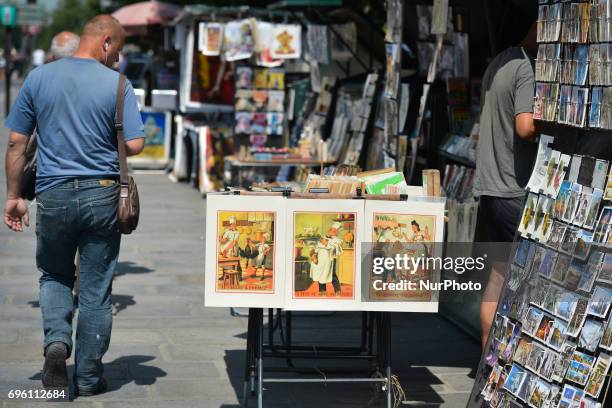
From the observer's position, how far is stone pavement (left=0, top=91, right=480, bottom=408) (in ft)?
19.6

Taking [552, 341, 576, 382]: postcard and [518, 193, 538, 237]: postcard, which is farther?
[518, 193, 538, 237]: postcard

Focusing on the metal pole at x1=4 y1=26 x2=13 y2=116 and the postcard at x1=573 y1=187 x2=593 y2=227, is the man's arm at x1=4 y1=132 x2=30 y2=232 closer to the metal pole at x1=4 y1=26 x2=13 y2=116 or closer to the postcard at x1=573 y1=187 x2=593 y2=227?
the postcard at x1=573 y1=187 x2=593 y2=227

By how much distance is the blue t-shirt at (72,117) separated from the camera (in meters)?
5.62

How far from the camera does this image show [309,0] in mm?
12703

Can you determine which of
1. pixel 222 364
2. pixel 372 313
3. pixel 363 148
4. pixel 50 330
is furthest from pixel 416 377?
pixel 363 148

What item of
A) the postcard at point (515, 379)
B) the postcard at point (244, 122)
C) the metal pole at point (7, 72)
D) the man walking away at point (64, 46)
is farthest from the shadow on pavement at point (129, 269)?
the metal pole at point (7, 72)

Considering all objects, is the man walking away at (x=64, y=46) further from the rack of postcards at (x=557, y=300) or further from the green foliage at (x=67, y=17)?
the green foliage at (x=67, y=17)

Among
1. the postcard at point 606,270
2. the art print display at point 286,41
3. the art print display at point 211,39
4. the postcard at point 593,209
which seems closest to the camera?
the postcard at point 606,270

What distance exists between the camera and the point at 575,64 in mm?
4684

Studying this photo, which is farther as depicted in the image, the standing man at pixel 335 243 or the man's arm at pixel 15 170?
the man's arm at pixel 15 170

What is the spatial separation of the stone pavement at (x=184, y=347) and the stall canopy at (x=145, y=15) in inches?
388

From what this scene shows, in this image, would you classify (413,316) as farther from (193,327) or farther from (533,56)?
(533,56)

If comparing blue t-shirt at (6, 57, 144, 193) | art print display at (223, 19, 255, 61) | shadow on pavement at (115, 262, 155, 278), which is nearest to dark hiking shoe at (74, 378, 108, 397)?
blue t-shirt at (6, 57, 144, 193)

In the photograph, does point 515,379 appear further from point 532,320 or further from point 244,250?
point 244,250
